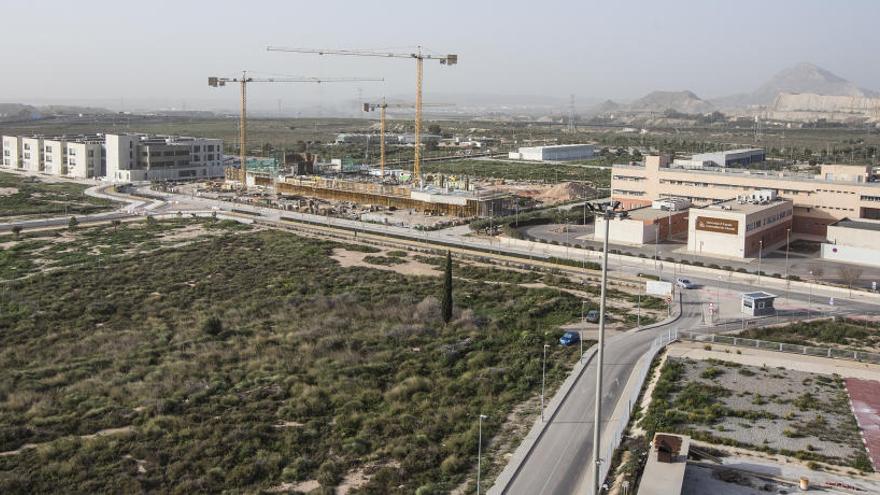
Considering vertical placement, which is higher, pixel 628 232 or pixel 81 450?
pixel 628 232

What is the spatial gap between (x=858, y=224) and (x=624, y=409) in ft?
113

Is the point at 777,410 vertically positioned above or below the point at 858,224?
below

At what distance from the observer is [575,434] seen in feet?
70.8

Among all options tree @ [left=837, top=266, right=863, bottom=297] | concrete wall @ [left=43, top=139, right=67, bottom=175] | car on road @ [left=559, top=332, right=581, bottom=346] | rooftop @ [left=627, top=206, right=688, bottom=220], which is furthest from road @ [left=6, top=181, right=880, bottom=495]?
concrete wall @ [left=43, top=139, right=67, bottom=175]

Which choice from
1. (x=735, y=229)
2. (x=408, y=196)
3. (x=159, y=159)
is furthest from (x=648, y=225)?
(x=159, y=159)

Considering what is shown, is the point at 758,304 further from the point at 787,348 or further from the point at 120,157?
the point at 120,157

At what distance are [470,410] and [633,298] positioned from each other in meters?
17.3

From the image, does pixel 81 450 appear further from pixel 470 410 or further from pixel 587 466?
pixel 587 466

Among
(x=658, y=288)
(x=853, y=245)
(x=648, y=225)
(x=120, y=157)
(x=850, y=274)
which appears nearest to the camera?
(x=658, y=288)

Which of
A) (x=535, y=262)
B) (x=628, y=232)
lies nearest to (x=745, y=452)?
(x=535, y=262)

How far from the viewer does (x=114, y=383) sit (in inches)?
1031

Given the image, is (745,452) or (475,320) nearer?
(745,452)

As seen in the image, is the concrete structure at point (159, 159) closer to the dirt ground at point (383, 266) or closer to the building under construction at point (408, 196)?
the building under construction at point (408, 196)

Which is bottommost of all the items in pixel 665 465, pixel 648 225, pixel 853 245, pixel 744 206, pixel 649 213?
pixel 665 465
